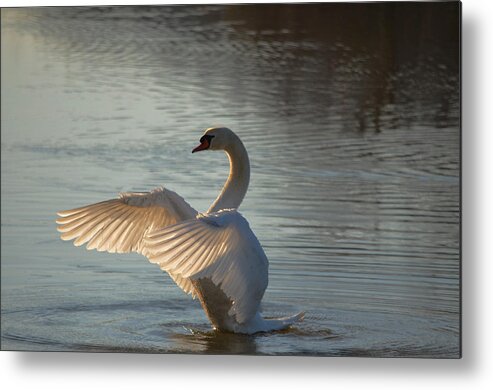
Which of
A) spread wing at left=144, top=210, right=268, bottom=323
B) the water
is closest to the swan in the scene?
spread wing at left=144, top=210, right=268, bottom=323

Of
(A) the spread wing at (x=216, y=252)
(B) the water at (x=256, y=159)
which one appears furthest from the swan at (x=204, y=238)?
(B) the water at (x=256, y=159)

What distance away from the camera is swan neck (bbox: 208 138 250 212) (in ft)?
21.4

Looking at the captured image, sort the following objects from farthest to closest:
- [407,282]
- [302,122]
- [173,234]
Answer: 1. [302,122]
2. [407,282]
3. [173,234]

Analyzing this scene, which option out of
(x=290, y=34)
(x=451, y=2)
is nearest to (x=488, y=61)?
(x=451, y=2)

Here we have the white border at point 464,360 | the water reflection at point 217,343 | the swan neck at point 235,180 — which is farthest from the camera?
the swan neck at point 235,180

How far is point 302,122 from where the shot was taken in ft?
22.9

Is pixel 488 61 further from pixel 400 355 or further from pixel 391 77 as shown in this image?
pixel 400 355

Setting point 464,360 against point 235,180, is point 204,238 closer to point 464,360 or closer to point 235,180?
point 235,180

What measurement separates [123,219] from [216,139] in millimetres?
419

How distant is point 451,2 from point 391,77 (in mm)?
512

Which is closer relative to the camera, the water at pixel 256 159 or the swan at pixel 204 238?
Result: the swan at pixel 204 238

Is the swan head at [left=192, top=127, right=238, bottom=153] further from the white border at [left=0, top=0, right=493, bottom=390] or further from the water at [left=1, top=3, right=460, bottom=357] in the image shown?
the white border at [left=0, top=0, right=493, bottom=390]

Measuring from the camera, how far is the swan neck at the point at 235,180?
21.4ft

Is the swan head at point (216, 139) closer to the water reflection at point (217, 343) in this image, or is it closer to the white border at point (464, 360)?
the water reflection at point (217, 343)
